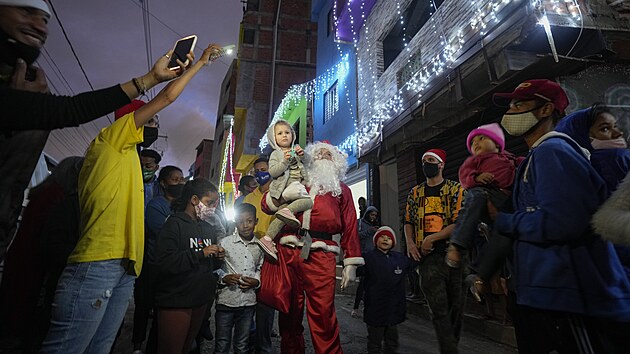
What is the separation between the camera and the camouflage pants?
2.96 m

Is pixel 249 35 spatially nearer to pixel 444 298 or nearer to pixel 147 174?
pixel 147 174

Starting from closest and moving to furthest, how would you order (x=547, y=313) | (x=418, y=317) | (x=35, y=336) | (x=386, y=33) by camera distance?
(x=547, y=313) < (x=35, y=336) < (x=418, y=317) < (x=386, y=33)

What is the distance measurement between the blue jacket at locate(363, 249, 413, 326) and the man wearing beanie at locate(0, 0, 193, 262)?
3.55 meters

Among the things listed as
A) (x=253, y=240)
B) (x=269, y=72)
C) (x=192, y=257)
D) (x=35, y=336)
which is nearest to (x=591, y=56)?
(x=253, y=240)

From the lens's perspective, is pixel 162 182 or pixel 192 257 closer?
pixel 192 257

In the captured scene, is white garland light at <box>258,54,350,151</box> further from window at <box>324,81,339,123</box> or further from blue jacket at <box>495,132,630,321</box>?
blue jacket at <box>495,132,630,321</box>

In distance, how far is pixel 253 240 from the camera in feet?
11.8

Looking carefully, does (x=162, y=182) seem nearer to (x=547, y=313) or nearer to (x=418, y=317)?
(x=547, y=313)

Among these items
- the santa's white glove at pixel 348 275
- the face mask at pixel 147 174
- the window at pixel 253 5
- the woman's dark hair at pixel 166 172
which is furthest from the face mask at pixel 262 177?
the window at pixel 253 5

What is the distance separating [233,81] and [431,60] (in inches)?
984

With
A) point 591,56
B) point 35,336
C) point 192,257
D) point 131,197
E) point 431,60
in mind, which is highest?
point 431,60

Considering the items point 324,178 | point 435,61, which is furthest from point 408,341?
point 435,61

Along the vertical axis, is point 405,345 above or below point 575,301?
below

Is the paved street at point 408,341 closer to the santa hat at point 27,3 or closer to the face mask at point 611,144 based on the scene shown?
the face mask at point 611,144
